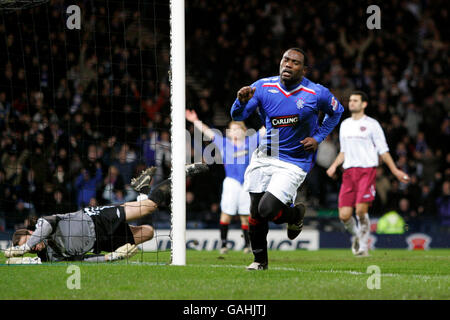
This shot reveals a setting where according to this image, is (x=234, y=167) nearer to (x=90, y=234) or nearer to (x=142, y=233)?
(x=142, y=233)

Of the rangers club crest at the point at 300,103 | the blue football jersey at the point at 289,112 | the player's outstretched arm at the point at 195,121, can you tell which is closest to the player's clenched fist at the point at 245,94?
the blue football jersey at the point at 289,112

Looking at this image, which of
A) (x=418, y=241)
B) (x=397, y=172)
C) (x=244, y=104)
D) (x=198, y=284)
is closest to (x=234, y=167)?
(x=397, y=172)

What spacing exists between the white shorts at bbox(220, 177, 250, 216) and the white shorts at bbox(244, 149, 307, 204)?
4.84 m

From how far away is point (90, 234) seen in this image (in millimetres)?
9430

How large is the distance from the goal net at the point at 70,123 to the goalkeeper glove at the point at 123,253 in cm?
358

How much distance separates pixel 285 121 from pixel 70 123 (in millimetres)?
8269

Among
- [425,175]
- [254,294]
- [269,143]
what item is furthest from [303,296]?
[425,175]

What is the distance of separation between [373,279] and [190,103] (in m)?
11.8

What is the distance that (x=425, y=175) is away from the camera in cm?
1731

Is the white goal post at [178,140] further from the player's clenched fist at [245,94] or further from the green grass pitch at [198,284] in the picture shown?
the player's clenched fist at [245,94]

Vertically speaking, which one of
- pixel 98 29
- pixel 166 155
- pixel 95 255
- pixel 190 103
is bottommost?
pixel 95 255

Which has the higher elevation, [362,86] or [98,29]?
[98,29]
